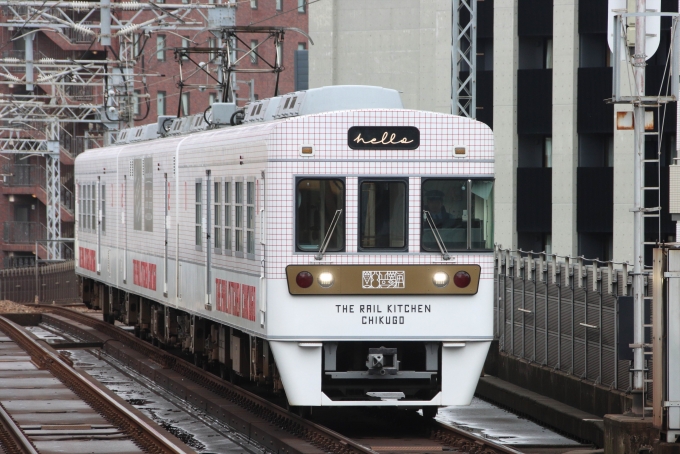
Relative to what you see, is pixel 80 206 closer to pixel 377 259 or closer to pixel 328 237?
pixel 328 237

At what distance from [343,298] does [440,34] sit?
2569 cm

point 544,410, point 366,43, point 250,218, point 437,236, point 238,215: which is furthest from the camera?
point 366,43

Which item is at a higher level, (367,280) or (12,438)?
(367,280)

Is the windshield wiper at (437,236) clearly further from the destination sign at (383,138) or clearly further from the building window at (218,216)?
the building window at (218,216)

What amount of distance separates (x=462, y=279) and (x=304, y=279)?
4.86ft

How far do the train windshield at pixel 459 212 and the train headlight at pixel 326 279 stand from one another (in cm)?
97

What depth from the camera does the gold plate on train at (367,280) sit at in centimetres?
1295

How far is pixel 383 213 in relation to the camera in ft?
43.2

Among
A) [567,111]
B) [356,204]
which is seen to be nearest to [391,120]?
[356,204]

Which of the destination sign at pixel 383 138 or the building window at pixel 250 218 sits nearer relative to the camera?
the destination sign at pixel 383 138

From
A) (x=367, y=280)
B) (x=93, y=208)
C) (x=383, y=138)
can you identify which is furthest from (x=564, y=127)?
(x=367, y=280)

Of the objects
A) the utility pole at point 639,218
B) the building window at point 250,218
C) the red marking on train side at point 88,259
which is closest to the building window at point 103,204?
the red marking on train side at point 88,259

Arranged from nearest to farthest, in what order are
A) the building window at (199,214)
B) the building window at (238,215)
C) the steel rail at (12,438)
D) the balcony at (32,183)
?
the steel rail at (12,438), the building window at (238,215), the building window at (199,214), the balcony at (32,183)

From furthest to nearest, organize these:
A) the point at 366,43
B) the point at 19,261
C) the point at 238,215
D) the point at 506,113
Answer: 1. the point at 19,261
2. the point at 366,43
3. the point at 506,113
4. the point at 238,215
